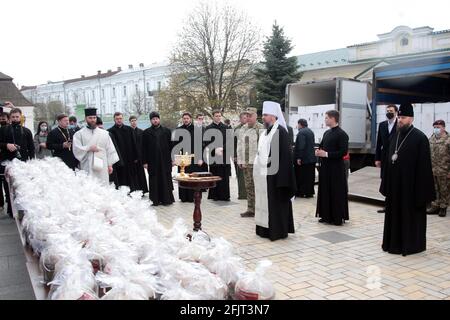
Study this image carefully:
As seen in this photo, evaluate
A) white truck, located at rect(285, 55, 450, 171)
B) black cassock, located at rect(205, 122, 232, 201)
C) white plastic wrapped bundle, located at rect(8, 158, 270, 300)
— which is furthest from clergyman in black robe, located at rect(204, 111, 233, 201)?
white plastic wrapped bundle, located at rect(8, 158, 270, 300)

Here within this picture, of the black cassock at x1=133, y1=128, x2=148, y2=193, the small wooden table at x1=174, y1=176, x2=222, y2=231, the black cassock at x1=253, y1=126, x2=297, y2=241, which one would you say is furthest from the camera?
the black cassock at x1=133, y1=128, x2=148, y2=193

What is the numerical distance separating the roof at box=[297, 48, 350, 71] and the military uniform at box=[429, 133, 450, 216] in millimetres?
28080

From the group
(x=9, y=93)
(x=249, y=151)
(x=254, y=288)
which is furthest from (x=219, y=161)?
(x=9, y=93)

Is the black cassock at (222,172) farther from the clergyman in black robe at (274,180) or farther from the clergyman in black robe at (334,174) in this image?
the clergyman in black robe at (274,180)

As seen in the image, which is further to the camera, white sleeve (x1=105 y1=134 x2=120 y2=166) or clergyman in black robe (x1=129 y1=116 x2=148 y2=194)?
clergyman in black robe (x1=129 y1=116 x2=148 y2=194)

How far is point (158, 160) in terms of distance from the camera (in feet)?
28.5

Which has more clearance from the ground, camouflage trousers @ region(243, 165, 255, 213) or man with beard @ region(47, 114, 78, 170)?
man with beard @ region(47, 114, 78, 170)

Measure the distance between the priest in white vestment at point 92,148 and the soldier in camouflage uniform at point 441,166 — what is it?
222 inches

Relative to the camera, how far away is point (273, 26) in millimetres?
26984

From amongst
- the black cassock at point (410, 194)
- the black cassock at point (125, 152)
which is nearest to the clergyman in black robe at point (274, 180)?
the black cassock at point (410, 194)

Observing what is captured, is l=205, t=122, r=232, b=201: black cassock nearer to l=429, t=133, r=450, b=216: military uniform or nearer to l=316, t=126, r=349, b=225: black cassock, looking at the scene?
l=316, t=126, r=349, b=225: black cassock

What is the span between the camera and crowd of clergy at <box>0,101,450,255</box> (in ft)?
16.3

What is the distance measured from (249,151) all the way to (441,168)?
11.0 ft

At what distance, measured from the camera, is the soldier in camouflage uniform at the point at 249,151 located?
7.18 metres
